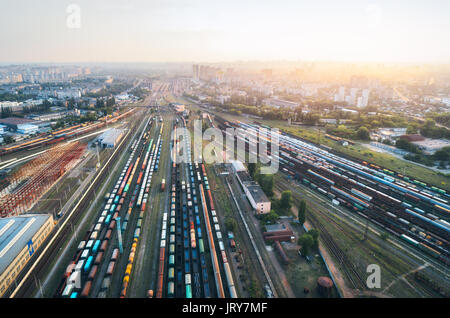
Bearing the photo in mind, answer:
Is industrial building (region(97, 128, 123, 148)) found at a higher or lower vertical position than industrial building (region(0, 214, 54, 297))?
higher

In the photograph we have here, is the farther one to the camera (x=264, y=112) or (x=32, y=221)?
(x=264, y=112)

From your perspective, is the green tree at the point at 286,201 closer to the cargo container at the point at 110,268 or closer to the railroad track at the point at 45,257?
the cargo container at the point at 110,268

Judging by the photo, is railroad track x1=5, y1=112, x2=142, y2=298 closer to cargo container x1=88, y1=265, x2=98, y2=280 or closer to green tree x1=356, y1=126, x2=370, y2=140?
cargo container x1=88, y1=265, x2=98, y2=280

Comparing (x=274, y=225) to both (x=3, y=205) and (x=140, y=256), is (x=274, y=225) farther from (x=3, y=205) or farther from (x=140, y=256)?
(x=3, y=205)

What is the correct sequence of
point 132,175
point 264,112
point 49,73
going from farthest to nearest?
point 49,73
point 264,112
point 132,175

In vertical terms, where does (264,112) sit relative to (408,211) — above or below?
above

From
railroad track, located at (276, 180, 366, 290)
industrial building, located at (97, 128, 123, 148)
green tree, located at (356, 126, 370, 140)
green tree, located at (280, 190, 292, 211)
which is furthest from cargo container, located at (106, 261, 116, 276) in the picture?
green tree, located at (356, 126, 370, 140)

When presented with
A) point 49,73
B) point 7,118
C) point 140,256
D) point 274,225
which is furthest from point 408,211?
point 49,73
